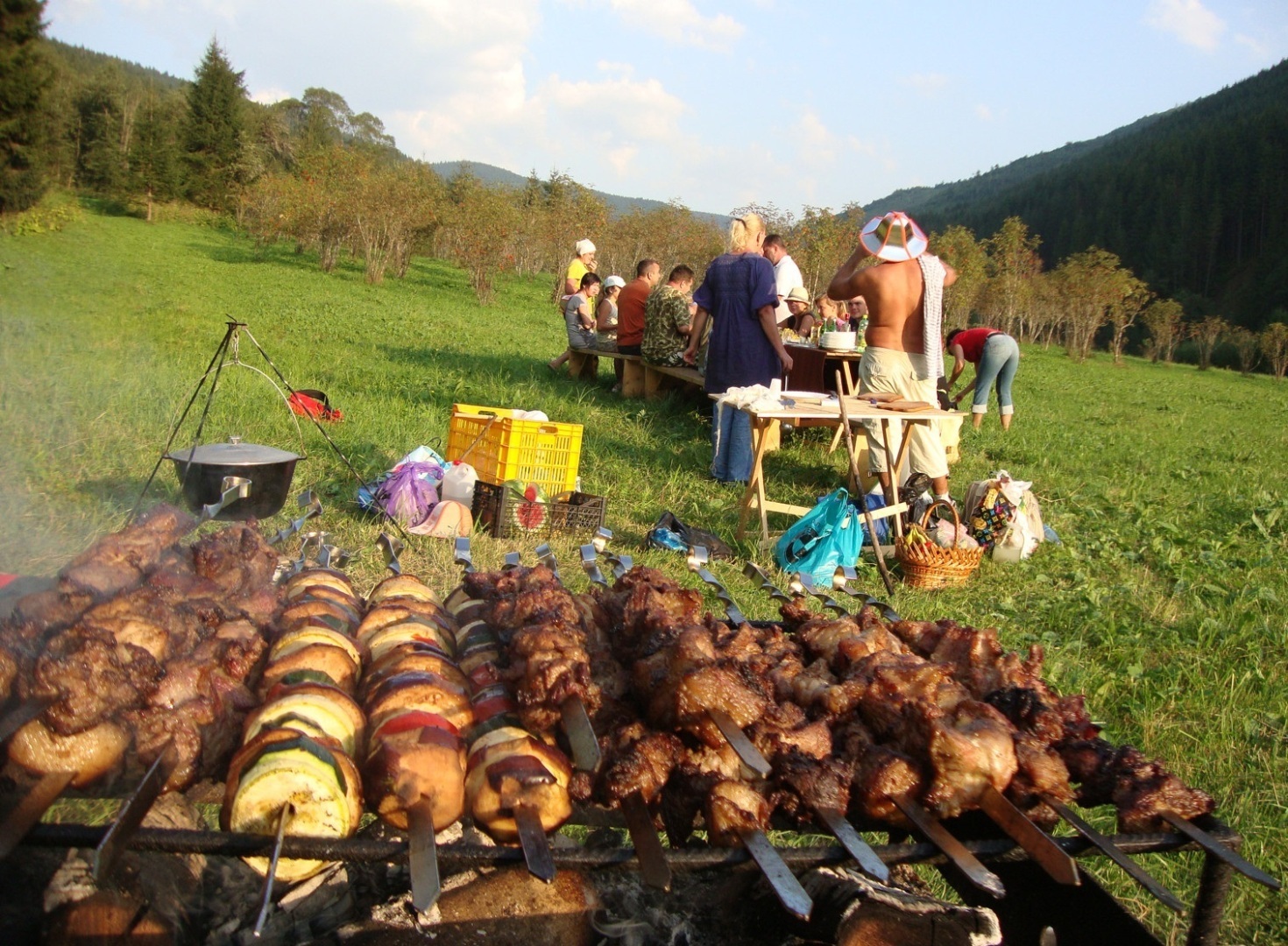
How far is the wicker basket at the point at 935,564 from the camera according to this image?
6.38 metres

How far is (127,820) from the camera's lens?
62.0 inches

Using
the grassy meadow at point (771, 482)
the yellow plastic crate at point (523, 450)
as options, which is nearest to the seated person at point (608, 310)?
the grassy meadow at point (771, 482)

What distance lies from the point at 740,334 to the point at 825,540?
3.01 metres

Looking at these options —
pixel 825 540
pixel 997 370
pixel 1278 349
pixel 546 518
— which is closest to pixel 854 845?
pixel 825 540

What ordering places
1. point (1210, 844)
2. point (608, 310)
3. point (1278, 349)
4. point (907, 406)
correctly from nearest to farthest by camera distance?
1. point (1210, 844)
2. point (907, 406)
3. point (608, 310)
4. point (1278, 349)

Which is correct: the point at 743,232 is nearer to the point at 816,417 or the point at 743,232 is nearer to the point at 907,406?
the point at 816,417

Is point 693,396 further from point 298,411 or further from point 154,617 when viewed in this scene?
point 154,617

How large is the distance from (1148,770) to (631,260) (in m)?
47.4

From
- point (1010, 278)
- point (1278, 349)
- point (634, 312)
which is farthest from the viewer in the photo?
point (1010, 278)

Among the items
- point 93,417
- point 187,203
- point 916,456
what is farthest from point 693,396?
point 187,203

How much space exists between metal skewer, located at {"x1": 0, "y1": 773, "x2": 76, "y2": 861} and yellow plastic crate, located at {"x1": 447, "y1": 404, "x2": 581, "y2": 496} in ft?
16.7

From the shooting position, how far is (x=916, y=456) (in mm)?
7625

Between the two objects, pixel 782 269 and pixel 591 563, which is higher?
pixel 782 269

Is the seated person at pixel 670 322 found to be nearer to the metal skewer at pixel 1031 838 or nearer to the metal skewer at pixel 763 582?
the metal skewer at pixel 763 582
